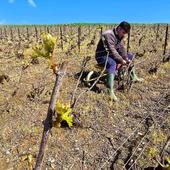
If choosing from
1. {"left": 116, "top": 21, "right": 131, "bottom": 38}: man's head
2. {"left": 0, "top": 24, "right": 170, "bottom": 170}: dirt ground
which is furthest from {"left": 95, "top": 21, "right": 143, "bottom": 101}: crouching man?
{"left": 0, "top": 24, "right": 170, "bottom": 170}: dirt ground

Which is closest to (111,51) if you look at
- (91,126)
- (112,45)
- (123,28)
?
(112,45)

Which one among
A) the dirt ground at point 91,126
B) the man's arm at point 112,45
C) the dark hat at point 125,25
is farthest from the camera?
the man's arm at point 112,45

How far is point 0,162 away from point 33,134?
2.10ft

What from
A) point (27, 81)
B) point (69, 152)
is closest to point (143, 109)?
point (69, 152)

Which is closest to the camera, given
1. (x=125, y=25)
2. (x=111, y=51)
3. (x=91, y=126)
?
(x=91, y=126)

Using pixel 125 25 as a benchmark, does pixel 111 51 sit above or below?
below

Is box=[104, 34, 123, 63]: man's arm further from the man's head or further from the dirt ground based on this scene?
the dirt ground

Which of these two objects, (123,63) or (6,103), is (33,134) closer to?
(6,103)

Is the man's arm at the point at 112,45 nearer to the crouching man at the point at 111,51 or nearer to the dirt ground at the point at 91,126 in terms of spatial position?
the crouching man at the point at 111,51

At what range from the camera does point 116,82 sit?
6430 millimetres

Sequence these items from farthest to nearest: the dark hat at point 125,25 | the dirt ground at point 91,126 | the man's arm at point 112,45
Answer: the man's arm at point 112,45, the dark hat at point 125,25, the dirt ground at point 91,126

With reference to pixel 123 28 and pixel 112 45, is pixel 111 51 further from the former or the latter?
pixel 123 28

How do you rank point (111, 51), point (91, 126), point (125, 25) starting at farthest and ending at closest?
point (111, 51)
point (125, 25)
point (91, 126)

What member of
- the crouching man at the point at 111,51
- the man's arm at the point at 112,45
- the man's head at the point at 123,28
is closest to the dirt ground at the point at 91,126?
the crouching man at the point at 111,51
